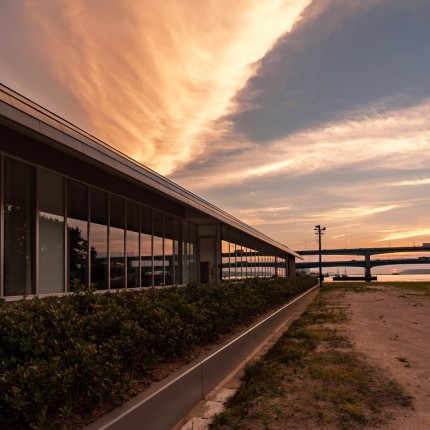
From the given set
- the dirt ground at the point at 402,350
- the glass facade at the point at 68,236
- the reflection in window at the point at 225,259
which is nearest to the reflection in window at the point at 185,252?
the glass facade at the point at 68,236

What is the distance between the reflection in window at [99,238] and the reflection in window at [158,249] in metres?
3.68

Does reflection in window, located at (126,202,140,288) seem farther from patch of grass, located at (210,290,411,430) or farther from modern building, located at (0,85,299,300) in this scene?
patch of grass, located at (210,290,411,430)

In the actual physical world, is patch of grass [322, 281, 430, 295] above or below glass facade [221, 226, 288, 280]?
below

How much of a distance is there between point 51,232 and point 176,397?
5534 millimetres

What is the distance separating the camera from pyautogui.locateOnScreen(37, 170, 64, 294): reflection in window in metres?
9.13

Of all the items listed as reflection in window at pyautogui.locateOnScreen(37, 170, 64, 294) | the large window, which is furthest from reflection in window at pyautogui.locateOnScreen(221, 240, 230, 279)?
reflection in window at pyautogui.locateOnScreen(37, 170, 64, 294)

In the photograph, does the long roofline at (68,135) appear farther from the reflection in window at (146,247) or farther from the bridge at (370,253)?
the bridge at (370,253)

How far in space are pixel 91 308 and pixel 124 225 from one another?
7.12 metres

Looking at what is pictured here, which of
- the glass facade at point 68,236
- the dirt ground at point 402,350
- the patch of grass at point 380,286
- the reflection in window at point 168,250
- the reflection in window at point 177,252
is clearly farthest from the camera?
the patch of grass at point 380,286

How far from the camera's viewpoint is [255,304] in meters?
12.2

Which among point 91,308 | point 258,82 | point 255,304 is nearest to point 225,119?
point 258,82

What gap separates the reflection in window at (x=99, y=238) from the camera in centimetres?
1123

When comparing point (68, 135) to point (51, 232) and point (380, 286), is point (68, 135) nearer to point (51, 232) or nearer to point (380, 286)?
point (51, 232)

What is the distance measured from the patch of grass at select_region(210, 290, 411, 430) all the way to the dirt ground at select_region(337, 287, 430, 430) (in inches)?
7.7
